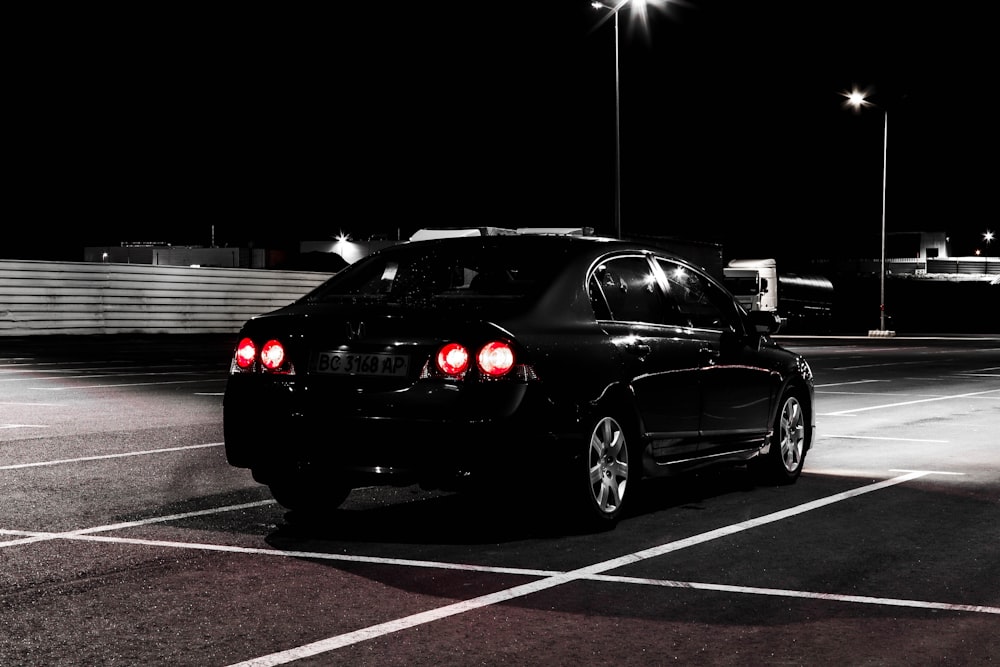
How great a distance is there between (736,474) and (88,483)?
4550mm

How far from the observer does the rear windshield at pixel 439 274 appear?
25.2 ft

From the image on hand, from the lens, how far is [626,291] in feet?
26.7

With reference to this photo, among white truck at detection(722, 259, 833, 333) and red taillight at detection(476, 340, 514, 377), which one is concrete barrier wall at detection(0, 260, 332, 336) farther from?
red taillight at detection(476, 340, 514, 377)

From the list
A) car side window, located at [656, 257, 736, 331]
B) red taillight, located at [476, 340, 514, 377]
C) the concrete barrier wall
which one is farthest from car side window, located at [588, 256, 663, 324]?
the concrete barrier wall

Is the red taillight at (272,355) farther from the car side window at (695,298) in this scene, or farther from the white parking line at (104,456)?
the white parking line at (104,456)

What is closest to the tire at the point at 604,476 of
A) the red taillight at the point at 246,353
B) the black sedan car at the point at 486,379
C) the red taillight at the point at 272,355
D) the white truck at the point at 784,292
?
the black sedan car at the point at 486,379

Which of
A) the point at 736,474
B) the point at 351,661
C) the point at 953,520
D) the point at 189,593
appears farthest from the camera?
the point at 736,474

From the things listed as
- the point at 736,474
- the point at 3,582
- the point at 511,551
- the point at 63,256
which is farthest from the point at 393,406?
the point at 63,256

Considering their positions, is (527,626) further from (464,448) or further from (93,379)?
(93,379)

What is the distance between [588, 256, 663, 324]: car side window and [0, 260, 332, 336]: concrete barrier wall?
30.8 m

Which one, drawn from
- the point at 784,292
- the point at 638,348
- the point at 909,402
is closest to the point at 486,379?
the point at 638,348

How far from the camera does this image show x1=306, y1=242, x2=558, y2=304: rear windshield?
25.2ft

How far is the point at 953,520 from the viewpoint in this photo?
793 cm

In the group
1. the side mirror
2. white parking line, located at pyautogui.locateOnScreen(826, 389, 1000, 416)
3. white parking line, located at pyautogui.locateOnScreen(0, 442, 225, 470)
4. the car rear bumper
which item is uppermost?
the side mirror
